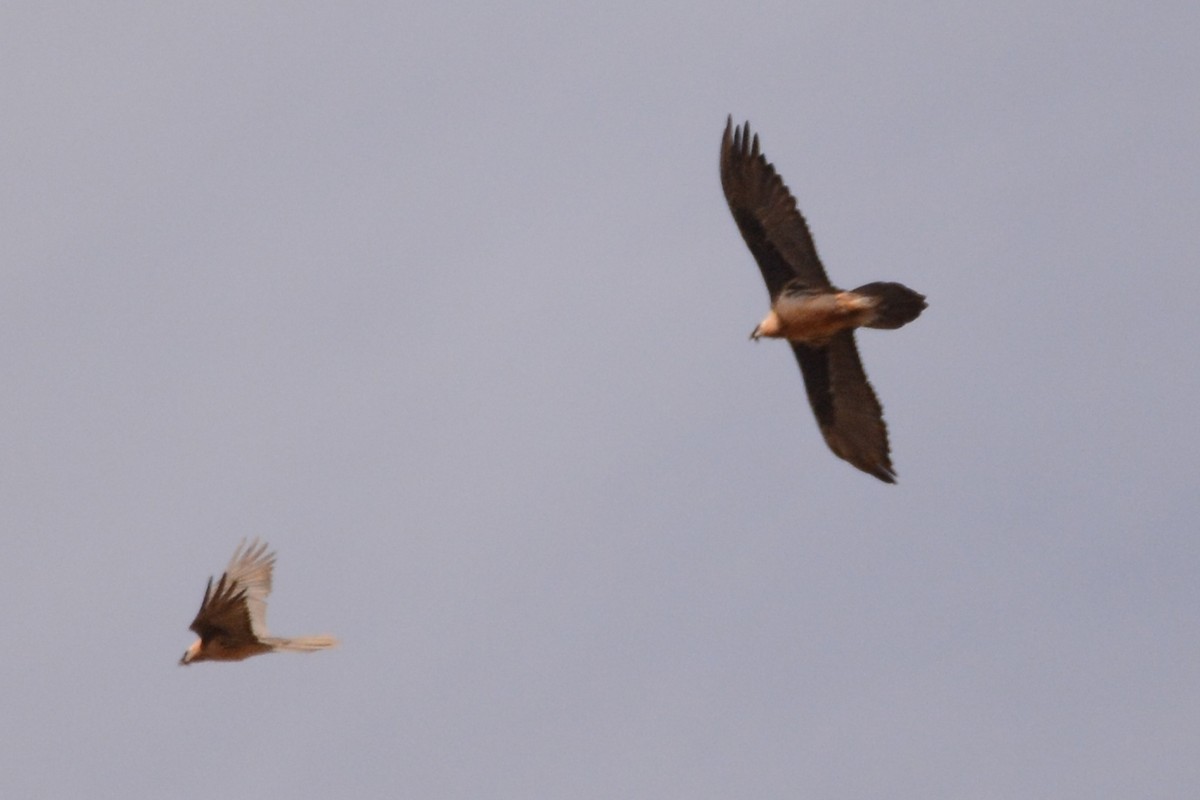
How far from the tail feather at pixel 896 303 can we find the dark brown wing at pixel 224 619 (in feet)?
25.4

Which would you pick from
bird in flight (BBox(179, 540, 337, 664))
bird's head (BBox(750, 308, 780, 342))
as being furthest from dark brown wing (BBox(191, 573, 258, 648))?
bird's head (BBox(750, 308, 780, 342))

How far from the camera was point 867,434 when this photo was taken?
101 feet

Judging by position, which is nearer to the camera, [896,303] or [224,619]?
[896,303]

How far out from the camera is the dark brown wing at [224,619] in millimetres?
30656

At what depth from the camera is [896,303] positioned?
2980 cm

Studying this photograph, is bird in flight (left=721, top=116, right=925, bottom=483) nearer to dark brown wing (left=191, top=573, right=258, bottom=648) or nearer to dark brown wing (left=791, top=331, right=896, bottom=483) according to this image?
dark brown wing (left=791, top=331, right=896, bottom=483)

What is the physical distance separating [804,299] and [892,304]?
39.3 inches

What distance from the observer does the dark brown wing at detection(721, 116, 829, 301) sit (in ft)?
99.0

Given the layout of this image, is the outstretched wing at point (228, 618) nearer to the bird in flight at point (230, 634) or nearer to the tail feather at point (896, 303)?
the bird in flight at point (230, 634)

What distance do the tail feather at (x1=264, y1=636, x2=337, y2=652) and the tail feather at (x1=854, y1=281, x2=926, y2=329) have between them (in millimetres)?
7057

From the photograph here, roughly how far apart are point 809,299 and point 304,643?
6.77 meters

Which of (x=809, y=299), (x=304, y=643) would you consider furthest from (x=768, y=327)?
(x=304, y=643)

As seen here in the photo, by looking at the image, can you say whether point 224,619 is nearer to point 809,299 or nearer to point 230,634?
point 230,634

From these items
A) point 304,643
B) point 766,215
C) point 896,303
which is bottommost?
point 304,643
